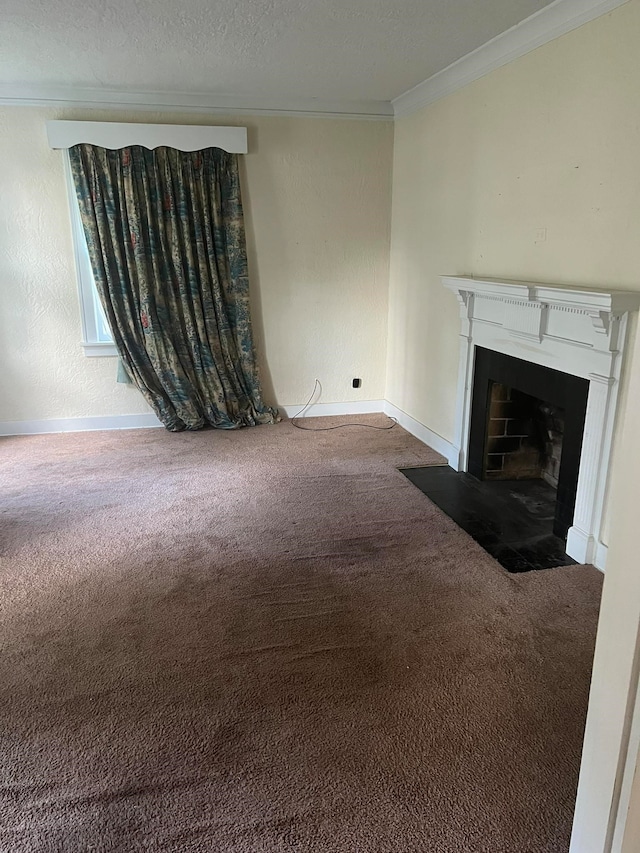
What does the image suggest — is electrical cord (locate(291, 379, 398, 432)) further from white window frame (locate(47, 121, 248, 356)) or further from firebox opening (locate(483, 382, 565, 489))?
white window frame (locate(47, 121, 248, 356))

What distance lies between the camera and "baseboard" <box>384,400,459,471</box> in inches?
165

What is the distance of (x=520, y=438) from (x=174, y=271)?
273 centimetres

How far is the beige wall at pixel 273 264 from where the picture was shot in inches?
177

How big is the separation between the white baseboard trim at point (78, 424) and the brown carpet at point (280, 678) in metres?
1.34

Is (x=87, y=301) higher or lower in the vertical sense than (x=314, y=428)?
higher

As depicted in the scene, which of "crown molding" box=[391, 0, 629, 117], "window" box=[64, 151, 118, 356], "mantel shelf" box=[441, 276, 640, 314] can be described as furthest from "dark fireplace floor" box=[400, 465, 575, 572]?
"window" box=[64, 151, 118, 356]

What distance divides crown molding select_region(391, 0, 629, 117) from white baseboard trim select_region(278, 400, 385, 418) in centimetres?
231

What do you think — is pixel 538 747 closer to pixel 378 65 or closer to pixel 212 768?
pixel 212 768

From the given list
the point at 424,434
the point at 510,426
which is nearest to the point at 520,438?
the point at 510,426

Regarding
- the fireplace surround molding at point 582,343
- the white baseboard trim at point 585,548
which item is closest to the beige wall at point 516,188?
the fireplace surround molding at point 582,343

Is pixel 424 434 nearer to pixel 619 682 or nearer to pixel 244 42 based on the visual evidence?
pixel 244 42

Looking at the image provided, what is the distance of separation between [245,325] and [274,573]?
100 inches

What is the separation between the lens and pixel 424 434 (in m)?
4.66

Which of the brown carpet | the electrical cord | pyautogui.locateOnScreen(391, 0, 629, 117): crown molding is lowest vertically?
the brown carpet
